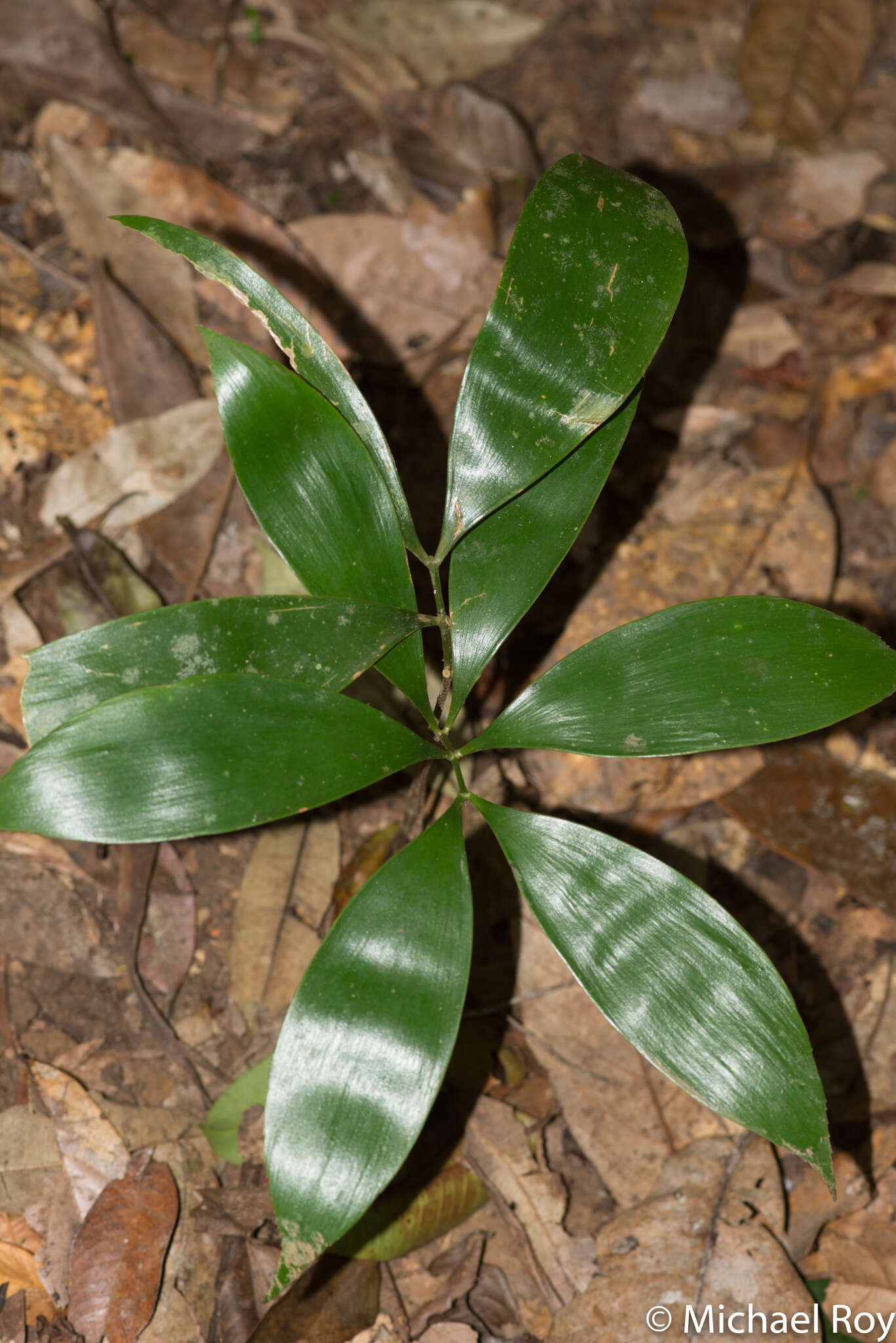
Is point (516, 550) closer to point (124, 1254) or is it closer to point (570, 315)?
point (570, 315)

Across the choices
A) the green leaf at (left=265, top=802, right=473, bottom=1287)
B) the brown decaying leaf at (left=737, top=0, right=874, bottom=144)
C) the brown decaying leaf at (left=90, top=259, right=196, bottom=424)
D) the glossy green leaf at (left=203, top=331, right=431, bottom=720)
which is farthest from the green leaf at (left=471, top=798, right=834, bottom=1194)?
the brown decaying leaf at (left=737, top=0, right=874, bottom=144)

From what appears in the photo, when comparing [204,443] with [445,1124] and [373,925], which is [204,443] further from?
[445,1124]

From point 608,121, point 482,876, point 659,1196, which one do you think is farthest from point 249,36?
point 659,1196

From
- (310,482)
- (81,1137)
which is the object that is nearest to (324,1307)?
(81,1137)

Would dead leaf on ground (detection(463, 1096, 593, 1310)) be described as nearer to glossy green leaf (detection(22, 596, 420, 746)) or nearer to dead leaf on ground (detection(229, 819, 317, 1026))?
dead leaf on ground (detection(229, 819, 317, 1026))

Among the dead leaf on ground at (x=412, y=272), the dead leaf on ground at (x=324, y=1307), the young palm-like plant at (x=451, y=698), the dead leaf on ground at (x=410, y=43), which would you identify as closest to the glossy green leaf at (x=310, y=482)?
the young palm-like plant at (x=451, y=698)

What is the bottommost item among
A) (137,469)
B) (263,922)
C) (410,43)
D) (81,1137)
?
(81,1137)
